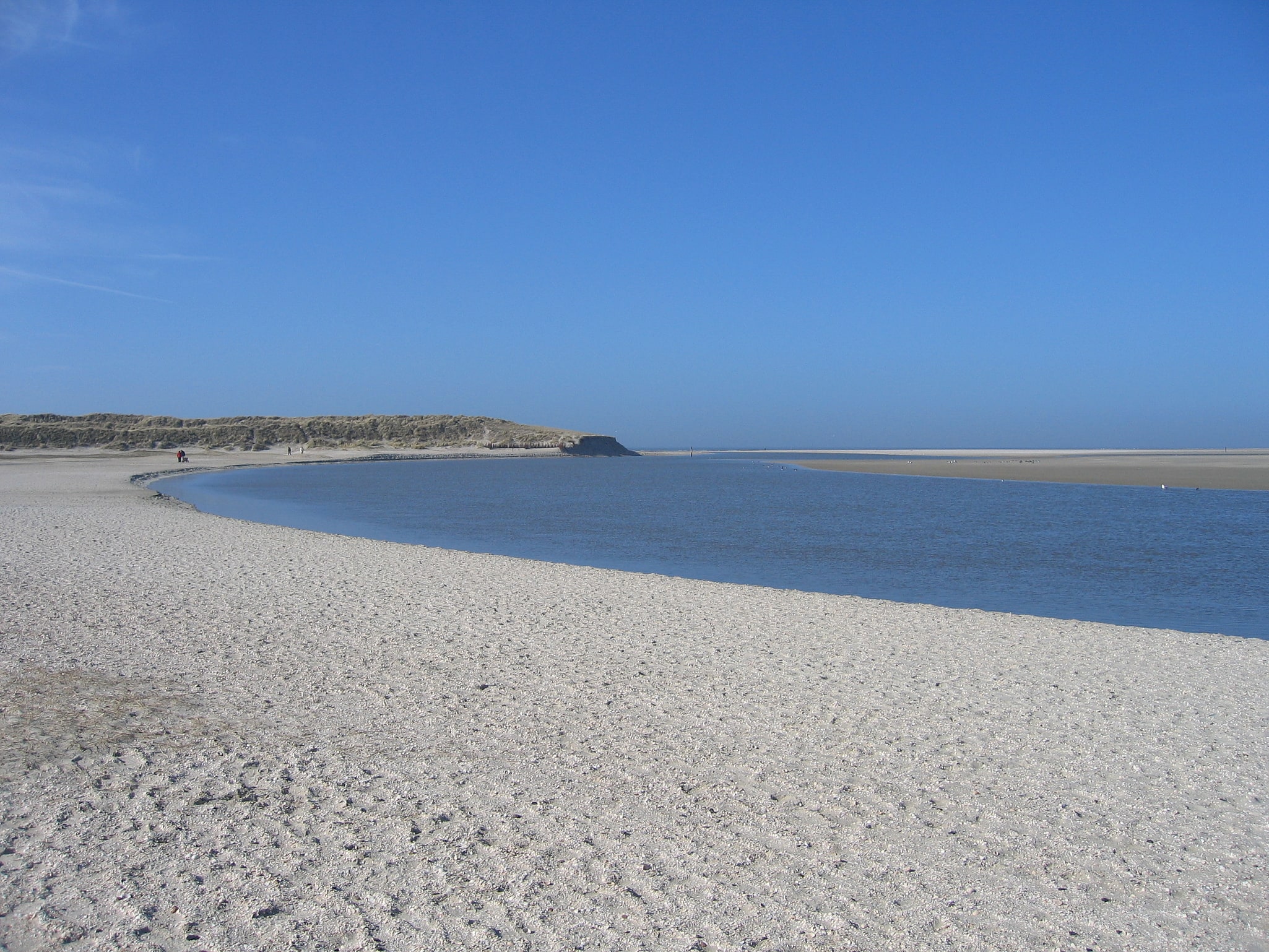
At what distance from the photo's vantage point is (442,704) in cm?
696

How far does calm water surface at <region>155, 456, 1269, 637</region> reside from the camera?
1362 centimetres

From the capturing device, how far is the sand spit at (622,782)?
153 inches

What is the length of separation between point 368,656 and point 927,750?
517cm

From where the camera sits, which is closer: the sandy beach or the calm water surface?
the calm water surface

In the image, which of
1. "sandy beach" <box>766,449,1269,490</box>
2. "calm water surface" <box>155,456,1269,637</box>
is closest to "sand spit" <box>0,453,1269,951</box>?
"calm water surface" <box>155,456,1269,637</box>

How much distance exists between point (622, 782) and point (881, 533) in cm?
1749

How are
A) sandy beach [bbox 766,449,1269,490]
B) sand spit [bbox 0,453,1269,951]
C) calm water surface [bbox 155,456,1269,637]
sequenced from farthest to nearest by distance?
sandy beach [bbox 766,449,1269,490] < calm water surface [bbox 155,456,1269,637] < sand spit [bbox 0,453,1269,951]

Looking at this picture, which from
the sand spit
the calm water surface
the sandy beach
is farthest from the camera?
the sandy beach

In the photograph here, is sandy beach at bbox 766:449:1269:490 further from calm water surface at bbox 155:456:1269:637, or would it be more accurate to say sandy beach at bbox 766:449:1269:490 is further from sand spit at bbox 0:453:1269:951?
sand spit at bbox 0:453:1269:951

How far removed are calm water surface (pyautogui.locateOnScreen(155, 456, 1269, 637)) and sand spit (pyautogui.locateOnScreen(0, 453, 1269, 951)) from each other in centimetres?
345

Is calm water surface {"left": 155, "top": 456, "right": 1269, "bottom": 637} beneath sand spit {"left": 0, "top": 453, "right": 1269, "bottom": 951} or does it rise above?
beneath

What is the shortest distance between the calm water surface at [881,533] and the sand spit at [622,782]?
345 cm

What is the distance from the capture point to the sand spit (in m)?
3.89

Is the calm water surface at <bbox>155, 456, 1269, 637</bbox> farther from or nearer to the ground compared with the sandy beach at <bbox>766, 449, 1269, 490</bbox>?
nearer to the ground
